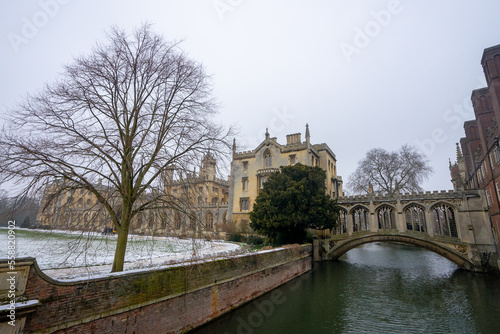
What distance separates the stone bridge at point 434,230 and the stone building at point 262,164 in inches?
280

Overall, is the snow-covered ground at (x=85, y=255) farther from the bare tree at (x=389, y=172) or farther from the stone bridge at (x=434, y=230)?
the bare tree at (x=389, y=172)

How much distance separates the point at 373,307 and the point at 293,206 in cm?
1008

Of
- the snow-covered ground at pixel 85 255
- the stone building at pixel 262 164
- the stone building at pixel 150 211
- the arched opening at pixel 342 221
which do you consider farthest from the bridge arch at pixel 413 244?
the stone building at pixel 150 211

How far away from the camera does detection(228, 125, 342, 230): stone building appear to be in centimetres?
3120

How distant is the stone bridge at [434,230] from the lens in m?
20.1

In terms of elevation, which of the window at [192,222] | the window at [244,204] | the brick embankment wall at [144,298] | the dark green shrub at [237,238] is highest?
the window at [244,204]

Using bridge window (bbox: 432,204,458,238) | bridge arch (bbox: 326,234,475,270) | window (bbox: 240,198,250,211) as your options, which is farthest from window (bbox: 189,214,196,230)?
window (bbox: 240,198,250,211)

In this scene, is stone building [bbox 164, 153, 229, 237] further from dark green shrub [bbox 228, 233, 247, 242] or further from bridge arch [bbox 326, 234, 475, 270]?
dark green shrub [bbox 228, 233, 247, 242]

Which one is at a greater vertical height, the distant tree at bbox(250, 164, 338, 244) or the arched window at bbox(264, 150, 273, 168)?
the arched window at bbox(264, 150, 273, 168)

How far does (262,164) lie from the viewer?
33.0m

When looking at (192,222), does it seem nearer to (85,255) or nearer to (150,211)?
(150,211)

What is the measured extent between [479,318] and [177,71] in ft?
48.4

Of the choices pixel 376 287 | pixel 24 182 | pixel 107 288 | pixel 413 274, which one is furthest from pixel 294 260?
pixel 24 182

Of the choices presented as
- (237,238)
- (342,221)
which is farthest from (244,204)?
(342,221)
